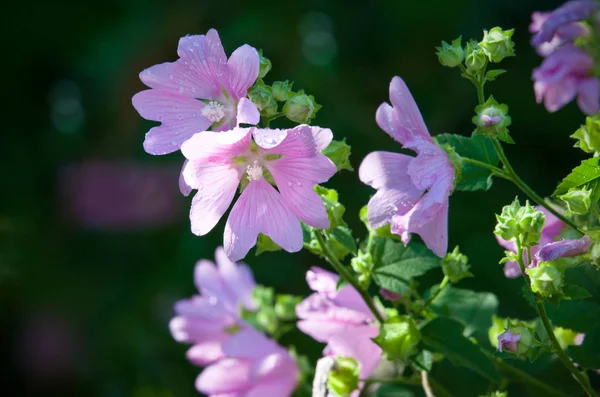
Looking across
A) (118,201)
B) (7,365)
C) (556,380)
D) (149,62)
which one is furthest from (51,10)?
(556,380)

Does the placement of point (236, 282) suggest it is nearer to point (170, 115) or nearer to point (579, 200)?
point (170, 115)

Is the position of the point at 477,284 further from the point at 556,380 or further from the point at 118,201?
the point at 118,201

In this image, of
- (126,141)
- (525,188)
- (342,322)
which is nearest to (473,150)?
(525,188)

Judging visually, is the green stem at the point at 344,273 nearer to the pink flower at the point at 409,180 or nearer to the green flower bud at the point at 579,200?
the pink flower at the point at 409,180

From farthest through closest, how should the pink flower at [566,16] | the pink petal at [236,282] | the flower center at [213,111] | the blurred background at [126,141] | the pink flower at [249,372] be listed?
the blurred background at [126,141]
the pink petal at [236,282]
the pink flower at [249,372]
the flower center at [213,111]
the pink flower at [566,16]

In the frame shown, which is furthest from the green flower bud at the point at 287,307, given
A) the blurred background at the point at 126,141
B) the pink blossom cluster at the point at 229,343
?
the blurred background at the point at 126,141

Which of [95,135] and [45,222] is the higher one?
[95,135]

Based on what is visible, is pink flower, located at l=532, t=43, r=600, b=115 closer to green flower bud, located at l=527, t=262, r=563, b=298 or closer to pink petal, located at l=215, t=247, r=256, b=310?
green flower bud, located at l=527, t=262, r=563, b=298
